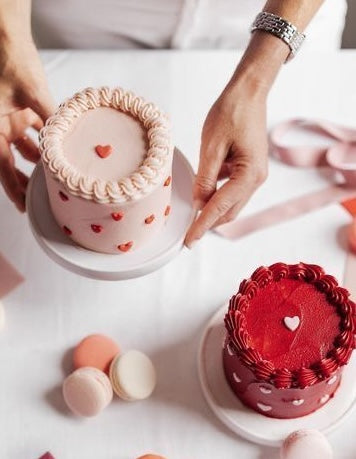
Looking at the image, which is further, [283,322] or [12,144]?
[12,144]

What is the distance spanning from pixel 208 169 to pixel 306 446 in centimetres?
37

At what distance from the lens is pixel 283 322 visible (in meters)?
0.98

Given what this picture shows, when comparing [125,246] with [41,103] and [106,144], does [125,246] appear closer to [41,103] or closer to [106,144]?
[106,144]

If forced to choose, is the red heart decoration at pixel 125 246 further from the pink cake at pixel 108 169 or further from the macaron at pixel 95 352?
the macaron at pixel 95 352

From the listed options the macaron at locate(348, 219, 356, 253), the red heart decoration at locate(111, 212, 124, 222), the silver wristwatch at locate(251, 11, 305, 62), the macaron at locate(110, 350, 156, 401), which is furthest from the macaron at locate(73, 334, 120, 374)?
the silver wristwatch at locate(251, 11, 305, 62)

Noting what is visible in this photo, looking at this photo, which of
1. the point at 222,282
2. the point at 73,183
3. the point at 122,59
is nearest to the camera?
the point at 73,183

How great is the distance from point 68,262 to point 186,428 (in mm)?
272

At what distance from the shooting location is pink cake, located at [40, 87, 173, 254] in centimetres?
94

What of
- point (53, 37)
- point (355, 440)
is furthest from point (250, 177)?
point (53, 37)

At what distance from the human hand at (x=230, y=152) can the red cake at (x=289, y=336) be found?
0.35 ft

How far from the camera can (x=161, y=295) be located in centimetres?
116

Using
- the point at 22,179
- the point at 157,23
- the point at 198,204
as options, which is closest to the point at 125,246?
the point at 198,204

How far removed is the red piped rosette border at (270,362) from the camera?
0.95 meters

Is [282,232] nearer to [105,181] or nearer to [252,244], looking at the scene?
[252,244]
